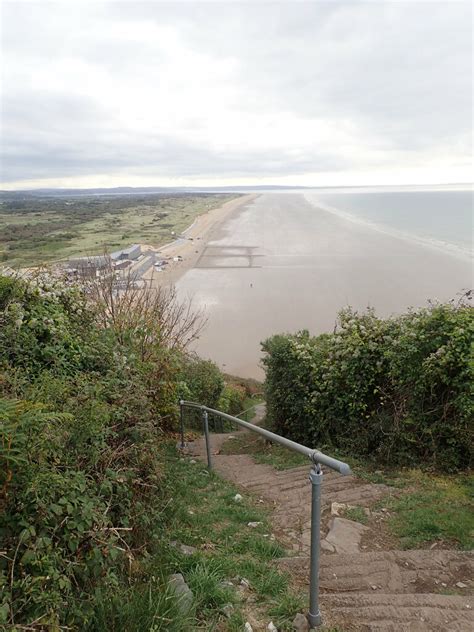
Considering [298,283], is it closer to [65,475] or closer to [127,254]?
[127,254]

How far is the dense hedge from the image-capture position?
5957mm

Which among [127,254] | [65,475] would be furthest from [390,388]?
[127,254]

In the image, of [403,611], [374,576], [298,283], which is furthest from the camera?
[298,283]

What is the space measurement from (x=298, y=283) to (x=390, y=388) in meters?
25.3

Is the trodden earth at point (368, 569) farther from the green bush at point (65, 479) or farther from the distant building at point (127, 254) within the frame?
the distant building at point (127, 254)

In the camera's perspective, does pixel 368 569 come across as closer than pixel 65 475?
No

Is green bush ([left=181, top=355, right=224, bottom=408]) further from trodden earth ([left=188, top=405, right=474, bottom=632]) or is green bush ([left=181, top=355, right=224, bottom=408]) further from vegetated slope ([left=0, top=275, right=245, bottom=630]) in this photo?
vegetated slope ([left=0, top=275, right=245, bottom=630])

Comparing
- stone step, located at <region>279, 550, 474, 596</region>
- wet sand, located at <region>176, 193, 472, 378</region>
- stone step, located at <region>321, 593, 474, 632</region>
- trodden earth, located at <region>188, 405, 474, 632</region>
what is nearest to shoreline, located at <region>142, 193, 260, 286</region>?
wet sand, located at <region>176, 193, 472, 378</region>

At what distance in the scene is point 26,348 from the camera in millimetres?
4391

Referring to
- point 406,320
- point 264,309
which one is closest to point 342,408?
point 406,320

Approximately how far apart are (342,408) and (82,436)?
534 cm

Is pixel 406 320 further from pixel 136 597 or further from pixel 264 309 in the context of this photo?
pixel 264 309

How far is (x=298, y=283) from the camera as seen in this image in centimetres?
3178

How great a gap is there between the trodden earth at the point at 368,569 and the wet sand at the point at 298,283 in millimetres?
14287
